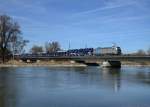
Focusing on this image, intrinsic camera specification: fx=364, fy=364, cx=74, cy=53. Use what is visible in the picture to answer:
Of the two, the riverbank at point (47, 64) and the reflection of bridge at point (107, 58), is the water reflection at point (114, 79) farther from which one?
the riverbank at point (47, 64)

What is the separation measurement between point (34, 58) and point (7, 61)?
1747cm

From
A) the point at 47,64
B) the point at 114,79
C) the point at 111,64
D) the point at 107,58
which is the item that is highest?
the point at 107,58

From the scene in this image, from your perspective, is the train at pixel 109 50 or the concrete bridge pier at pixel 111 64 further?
the train at pixel 109 50

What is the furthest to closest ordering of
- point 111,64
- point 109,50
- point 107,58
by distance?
point 109,50, point 111,64, point 107,58

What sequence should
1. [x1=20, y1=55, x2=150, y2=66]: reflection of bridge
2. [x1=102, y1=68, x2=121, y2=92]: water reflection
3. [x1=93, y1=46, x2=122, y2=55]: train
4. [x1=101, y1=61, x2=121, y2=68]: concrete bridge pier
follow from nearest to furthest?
[x1=102, y1=68, x2=121, y2=92]: water reflection → [x1=20, y1=55, x2=150, y2=66]: reflection of bridge → [x1=101, y1=61, x2=121, y2=68]: concrete bridge pier → [x1=93, y1=46, x2=122, y2=55]: train

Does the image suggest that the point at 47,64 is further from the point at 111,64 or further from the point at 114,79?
the point at 114,79

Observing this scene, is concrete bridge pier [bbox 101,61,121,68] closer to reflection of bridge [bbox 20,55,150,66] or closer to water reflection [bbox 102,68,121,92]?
reflection of bridge [bbox 20,55,150,66]

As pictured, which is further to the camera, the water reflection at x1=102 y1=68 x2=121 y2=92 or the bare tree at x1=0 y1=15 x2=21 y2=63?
the bare tree at x1=0 y1=15 x2=21 y2=63

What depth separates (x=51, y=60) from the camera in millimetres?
170125

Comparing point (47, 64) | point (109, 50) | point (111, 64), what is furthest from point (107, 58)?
point (47, 64)

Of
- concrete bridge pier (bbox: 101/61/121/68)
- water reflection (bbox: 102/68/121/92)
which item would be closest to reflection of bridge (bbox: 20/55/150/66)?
concrete bridge pier (bbox: 101/61/121/68)

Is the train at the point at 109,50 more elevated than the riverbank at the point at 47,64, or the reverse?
the train at the point at 109,50

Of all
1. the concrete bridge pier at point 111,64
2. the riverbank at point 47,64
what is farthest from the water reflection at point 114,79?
the riverbank at point 47,64

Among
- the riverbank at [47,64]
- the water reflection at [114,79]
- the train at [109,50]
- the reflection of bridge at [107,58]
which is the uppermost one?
the train at [109,50]
